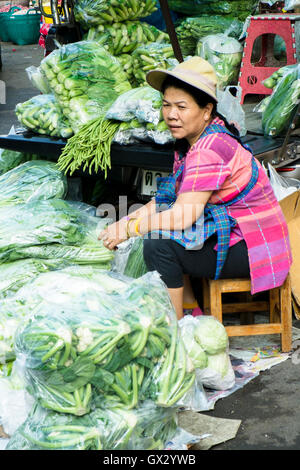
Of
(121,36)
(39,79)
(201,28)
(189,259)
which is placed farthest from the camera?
(201,28)

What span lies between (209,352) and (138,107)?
153cm

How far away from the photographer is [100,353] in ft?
7.73

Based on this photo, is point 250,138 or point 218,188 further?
point 250,138

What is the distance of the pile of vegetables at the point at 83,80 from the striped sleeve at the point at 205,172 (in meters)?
1.28

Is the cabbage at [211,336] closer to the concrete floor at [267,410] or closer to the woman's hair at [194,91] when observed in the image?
the concrete floor at [267,410]

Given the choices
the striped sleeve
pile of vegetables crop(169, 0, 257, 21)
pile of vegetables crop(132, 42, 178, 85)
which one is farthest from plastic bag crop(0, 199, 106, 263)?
pile of vegetables crop(169, 0, 257, 21)

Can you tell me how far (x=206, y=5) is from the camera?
21.2ft

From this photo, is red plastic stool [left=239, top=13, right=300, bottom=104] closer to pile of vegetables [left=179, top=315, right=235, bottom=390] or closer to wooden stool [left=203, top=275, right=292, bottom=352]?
wooden stool [left=203, top=275, right=292, bottom=352]

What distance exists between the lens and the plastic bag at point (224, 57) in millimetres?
5297

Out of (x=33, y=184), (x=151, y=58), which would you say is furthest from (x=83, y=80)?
(x=33, y=184)

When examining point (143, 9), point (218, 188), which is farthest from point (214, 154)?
point (143, 9)

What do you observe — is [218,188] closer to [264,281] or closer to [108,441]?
[264,281]

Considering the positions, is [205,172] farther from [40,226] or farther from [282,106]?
[282,106]
